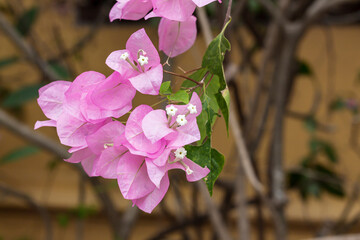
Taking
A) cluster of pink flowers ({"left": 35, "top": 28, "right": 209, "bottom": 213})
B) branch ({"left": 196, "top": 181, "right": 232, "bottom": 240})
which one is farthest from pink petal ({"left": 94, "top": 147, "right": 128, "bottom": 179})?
branch ({"left": 196, "top": 181, "right": 232, "bottom": 240})

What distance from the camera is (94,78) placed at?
0.30m

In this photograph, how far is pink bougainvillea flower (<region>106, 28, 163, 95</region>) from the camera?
283mm

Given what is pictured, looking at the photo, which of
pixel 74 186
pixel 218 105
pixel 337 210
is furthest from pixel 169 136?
pixel 74 186

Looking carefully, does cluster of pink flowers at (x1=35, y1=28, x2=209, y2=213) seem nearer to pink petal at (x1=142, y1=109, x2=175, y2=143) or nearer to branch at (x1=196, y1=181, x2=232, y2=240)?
pink petal at (x1=142, y1=109, x2=175, y2=143)

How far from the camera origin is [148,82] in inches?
11.1

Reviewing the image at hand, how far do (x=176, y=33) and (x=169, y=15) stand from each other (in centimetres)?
5

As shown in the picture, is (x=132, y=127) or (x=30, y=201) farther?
(x=30, y=201)

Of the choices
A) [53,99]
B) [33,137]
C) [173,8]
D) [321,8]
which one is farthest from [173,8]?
[33,137]

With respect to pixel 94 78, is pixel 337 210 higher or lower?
lower

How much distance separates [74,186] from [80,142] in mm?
1887

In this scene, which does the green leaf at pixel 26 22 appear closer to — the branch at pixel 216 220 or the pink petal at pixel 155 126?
the branch at pixel 216 220

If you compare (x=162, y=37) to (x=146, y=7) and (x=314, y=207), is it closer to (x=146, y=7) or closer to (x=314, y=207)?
(x=146, y=7)

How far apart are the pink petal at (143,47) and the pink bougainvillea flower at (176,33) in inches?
2.0

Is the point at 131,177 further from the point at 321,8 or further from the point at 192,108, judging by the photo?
the point at 321,8
